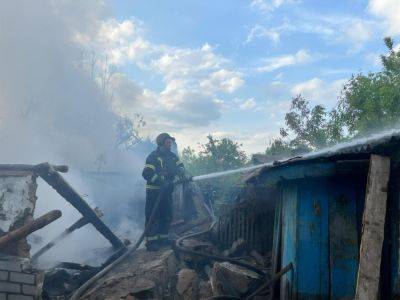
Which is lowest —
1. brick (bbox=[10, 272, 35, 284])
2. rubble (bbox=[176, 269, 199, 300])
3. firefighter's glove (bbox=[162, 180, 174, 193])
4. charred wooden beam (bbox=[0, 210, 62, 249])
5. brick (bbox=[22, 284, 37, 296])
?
rubble (bbox=[176, 269, 199, 300])

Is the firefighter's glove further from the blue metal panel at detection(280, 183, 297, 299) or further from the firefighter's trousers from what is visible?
the blue metal panel at detection(280, 183, 297, 299)

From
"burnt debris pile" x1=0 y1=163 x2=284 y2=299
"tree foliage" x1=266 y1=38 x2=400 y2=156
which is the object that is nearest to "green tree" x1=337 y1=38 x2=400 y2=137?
"tree foliage" x1=266 y1=38 x2=400 y2=156

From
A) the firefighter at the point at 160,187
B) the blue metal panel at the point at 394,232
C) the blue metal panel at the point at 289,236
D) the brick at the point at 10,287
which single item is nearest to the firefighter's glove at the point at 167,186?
the firefighter at the point at 160,187

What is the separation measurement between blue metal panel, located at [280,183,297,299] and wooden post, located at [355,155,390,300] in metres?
1.48

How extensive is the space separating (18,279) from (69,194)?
1.55 metres

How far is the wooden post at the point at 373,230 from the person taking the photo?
9.89 ft

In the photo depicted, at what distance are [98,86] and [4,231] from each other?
4254 centimetres

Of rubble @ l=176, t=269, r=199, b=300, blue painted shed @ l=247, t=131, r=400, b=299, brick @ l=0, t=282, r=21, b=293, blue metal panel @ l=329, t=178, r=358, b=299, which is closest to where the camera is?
blue painted shed @ l=247, t=131, r=400, b=299

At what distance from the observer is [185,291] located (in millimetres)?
5730

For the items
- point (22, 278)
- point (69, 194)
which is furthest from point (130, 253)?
point (22, 278)

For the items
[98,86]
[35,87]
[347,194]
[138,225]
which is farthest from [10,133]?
[347,194]

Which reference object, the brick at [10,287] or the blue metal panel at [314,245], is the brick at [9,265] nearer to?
the brick at [10,287]

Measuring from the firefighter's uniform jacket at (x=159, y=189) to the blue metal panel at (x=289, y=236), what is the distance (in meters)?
2.99

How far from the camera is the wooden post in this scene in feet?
9.89
